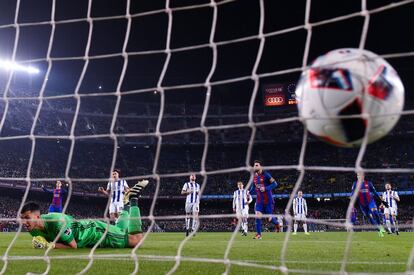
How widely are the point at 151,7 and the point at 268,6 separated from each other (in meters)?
5.51

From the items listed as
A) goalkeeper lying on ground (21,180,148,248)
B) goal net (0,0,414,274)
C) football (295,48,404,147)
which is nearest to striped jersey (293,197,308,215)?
goal net (0,0,414,274)

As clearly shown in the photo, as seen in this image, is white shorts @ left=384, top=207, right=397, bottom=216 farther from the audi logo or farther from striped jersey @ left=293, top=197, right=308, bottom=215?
the audi logo

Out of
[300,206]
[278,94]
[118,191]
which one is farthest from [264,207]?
[278,94]

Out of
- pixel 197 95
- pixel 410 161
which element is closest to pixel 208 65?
pixel 197 95

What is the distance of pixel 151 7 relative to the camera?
19.4 m

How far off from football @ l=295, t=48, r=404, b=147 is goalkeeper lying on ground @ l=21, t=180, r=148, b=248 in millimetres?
3191

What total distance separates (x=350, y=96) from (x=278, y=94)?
86.8 feet

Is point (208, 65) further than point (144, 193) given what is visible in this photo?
No

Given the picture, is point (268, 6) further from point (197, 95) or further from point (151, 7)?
point (197, 95)

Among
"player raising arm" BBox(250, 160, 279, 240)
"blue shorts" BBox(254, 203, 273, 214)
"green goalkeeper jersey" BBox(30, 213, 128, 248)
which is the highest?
"player raising arm" BBox(250, 160, 279, 240)

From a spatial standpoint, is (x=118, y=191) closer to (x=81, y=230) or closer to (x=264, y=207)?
(x=264, y=207)

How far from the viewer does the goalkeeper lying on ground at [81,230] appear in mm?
5480

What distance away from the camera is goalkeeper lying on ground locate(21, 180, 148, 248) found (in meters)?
5.48

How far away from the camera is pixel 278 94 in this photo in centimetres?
2886
